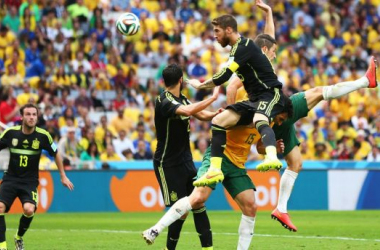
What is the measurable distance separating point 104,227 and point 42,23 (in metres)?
10.1

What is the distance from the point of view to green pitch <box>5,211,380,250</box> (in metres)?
13.7

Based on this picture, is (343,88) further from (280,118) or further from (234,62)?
(234,62)

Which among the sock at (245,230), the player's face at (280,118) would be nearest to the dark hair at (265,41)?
the player's face at (280,118)

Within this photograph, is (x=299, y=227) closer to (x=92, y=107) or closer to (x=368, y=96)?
(x=92, y=107)

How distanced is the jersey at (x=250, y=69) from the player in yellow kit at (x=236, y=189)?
0.44 metres

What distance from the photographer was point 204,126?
24797mm

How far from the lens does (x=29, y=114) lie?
516 inches

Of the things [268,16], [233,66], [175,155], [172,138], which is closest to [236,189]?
[175,155]

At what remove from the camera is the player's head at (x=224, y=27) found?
11.0 metres

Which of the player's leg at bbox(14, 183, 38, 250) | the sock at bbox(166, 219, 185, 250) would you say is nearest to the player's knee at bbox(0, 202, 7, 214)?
the player's leg at bbox(14, 183, 38, 250)

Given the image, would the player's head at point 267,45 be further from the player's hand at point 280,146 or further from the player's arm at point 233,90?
the player's hand at point 280,146

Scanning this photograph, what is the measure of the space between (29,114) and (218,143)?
334 cm

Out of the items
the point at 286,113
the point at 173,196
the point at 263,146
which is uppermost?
the point at 286,113

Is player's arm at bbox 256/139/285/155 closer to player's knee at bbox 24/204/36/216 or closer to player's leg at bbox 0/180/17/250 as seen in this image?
player's knee at bbox 24/204/36/216
